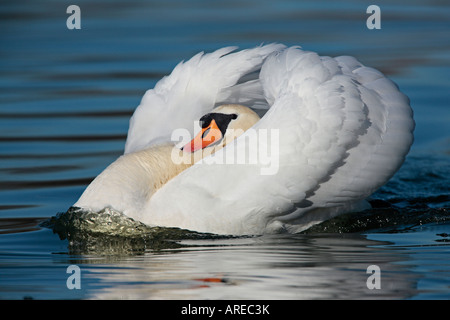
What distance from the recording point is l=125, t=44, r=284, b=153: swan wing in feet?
26.1

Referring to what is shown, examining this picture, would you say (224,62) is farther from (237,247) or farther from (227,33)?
(227,33)

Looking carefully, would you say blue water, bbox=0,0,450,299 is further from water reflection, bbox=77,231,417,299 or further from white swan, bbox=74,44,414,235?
white swan, bbox=74,44,414,235

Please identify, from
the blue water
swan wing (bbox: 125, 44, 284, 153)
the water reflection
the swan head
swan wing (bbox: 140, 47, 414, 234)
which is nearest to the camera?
the water reflection

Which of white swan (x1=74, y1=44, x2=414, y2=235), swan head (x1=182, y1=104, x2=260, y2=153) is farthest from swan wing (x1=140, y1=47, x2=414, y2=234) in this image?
swan head (x1=182, y1=104, x2=260, y2=153)

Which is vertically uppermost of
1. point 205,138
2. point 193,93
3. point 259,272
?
point 193,93

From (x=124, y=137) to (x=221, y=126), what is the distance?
3.52m

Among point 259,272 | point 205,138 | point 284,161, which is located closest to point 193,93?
point 205,138

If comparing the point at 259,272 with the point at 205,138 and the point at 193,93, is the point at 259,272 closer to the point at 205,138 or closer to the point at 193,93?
the point at 205,138

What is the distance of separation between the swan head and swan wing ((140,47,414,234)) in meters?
0.31

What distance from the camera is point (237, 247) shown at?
6645 millimetres

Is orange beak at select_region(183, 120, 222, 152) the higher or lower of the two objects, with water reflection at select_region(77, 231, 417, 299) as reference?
higher

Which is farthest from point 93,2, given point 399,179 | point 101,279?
point 101,279

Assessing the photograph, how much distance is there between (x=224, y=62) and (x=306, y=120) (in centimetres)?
145

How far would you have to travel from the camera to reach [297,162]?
6773mm
